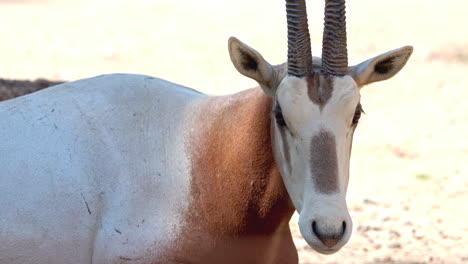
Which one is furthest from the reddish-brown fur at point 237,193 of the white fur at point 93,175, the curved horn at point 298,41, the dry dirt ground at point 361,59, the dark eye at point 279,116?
the dry dirt ground at point 361,59

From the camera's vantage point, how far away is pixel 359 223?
332 inches

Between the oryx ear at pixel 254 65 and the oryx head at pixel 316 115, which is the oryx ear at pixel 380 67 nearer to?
the oryx head at pixel 316 115

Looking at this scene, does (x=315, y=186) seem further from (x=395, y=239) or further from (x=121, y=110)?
(x=395, y=239)

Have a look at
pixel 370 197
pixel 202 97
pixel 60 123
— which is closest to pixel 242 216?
pixel 202 97

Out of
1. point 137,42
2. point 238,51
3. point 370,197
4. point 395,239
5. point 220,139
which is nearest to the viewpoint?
point 238,51

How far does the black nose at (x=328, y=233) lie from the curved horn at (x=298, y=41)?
0.86 metres

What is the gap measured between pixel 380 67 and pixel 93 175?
5.98 ft

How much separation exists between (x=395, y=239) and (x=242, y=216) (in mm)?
3273

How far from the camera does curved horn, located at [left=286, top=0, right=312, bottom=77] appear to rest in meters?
4.76

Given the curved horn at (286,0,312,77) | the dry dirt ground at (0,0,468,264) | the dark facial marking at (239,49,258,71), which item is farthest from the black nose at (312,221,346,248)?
the dry dirt ground at (0,0,468,264)

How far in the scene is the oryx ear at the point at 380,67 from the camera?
4.96 metres

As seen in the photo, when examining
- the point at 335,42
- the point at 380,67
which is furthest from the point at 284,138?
the point at 380,67

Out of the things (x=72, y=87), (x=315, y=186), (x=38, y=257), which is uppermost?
(x=72, y=87)

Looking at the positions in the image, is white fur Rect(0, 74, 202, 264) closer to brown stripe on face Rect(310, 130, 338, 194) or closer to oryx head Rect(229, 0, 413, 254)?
oryx head Rect(229, 0, 413, 254)
